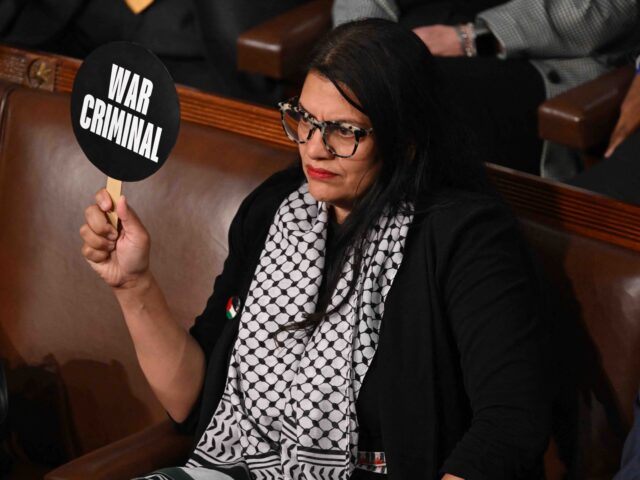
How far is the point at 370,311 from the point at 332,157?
0.67ft

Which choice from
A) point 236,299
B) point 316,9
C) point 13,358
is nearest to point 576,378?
point 236,299

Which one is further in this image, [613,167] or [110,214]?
[613,167]

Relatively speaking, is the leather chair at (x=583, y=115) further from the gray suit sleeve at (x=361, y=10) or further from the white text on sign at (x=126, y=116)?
the white text on sign at (x=126, y=116)

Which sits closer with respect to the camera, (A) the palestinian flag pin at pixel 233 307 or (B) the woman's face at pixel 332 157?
(B) the woman's face at pixel 332 157

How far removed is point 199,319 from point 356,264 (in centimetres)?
29

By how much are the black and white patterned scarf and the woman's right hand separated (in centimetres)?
18

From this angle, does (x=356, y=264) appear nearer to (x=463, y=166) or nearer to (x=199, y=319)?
(x=463, y=166)

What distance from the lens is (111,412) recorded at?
1908 millimetres

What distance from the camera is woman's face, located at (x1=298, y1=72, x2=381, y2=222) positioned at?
144 centimetres

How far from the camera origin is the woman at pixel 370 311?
1385 millimetres

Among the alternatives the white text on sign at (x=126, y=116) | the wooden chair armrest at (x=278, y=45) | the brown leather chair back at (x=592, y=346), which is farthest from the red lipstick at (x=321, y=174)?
the wooden chair armrest at (x=278, y=45)

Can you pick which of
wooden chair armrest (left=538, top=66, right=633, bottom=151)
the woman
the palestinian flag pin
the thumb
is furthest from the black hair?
wooden chair armrest (left=538, top=66, right=633, bottom=151)

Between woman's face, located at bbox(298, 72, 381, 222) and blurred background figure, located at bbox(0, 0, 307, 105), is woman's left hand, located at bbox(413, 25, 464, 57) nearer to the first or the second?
blurred background figure, located at bbox(0, 0, 307, 105)

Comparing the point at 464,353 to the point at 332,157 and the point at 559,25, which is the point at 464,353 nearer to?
the point at 332,157
